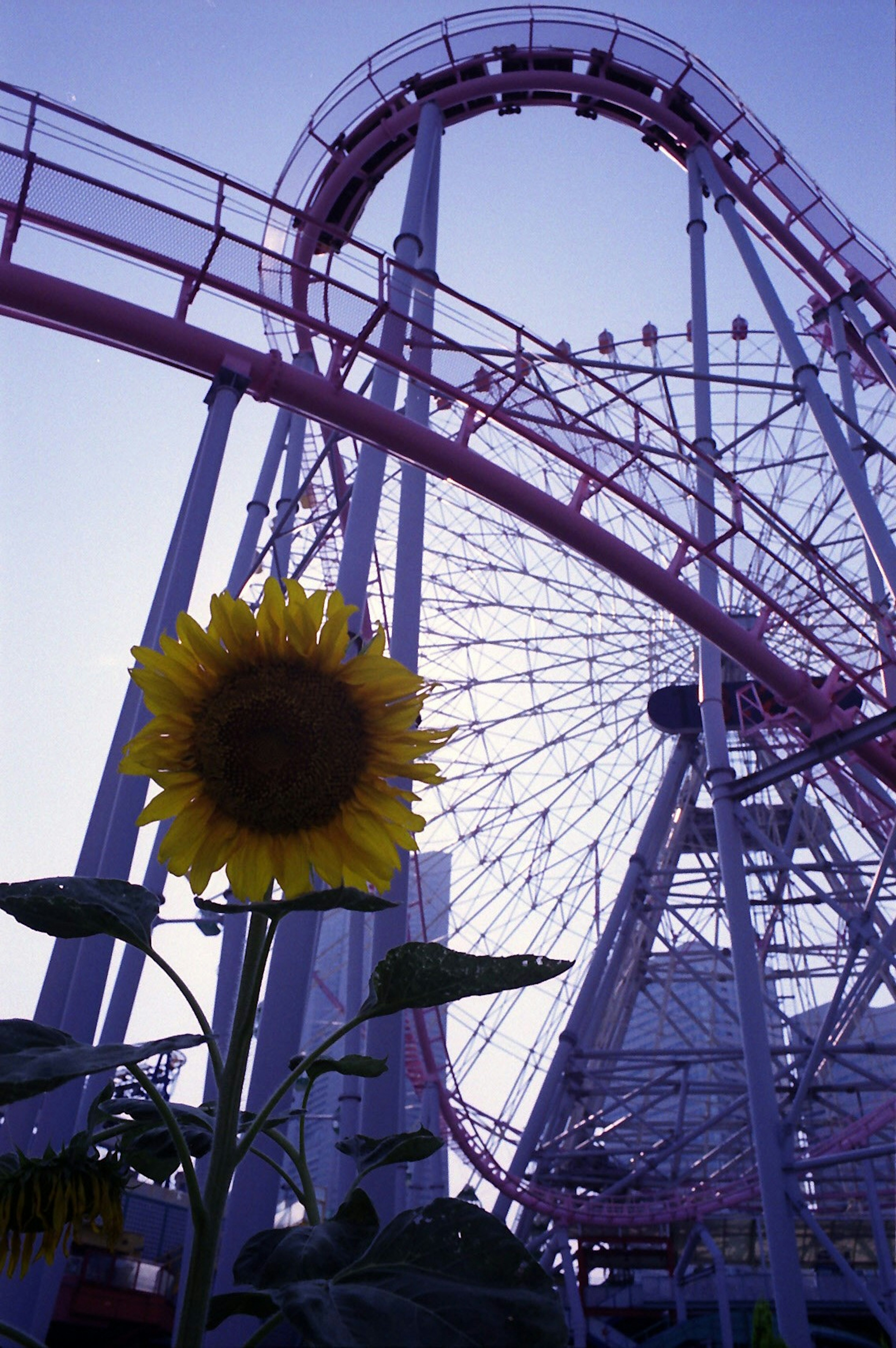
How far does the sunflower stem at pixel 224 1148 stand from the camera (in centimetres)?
85

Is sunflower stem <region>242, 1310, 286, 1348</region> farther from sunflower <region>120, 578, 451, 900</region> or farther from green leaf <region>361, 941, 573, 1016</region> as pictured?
sunflower <region>120, 578, 451, 900</region>

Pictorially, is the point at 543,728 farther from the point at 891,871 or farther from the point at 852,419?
the point at 852,419

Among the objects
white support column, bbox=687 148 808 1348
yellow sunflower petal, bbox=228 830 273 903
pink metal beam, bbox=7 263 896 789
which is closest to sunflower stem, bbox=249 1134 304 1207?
yellow sunflower petal, bbox=228 830 273 903

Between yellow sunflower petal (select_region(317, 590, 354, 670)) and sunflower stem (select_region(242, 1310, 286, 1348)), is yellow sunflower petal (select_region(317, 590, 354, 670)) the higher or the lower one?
the higher one

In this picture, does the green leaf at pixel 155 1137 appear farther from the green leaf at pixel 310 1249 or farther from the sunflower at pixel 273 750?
the sunflower at pixel 273 750

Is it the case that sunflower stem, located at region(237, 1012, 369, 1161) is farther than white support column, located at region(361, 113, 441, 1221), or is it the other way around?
white support column, located at region(361, 113, 441, 1221)

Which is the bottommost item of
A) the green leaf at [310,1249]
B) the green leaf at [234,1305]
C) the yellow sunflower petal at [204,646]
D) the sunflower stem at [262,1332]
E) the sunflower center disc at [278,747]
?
the sunflower stem at [262,1332]

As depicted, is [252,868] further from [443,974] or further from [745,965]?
[745,965]

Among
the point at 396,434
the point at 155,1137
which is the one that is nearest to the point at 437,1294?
the point at 155,1137

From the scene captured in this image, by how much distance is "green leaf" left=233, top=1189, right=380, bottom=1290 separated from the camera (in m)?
0.85

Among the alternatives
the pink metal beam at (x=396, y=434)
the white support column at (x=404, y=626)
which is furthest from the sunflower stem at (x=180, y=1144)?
the pink metal beam at (x=396, y=434)

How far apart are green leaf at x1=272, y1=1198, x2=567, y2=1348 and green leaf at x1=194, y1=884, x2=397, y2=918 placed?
26 centimetres

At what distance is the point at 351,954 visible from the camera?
12211 mm

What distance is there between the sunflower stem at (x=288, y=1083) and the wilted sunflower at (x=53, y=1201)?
0.40 ft
